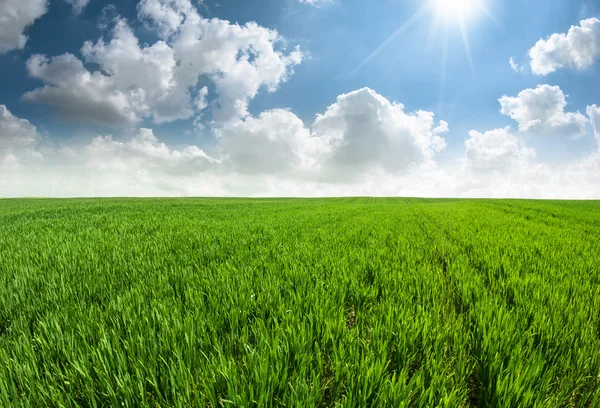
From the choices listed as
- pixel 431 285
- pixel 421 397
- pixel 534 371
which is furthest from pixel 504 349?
pixel 431 285

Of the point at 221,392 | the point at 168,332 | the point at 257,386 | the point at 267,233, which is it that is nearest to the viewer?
the point at 257,386

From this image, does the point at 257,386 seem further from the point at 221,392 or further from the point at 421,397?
the point at 421,397

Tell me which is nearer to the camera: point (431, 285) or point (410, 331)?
point (410, 331)

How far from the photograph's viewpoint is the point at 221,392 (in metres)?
1.56

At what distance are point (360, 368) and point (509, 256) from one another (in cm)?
503

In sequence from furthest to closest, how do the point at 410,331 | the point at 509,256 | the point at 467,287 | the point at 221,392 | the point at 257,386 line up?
the point at 509,256
the point at 467,287
the point at 410,331
the point at 221,392
the point at 257,386

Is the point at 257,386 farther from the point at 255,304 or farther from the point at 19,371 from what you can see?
the point at 19,371

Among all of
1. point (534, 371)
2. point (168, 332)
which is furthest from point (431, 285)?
point (168, 332)

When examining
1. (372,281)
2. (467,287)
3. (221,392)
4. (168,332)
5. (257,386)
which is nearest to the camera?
(257,386)

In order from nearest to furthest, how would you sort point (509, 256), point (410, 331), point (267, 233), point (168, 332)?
point (168, 332)
point (410, 331)
point (509, 256)
point (267, 233)

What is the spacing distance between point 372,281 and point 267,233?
4.52 meters

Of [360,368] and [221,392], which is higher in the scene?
[360,368]

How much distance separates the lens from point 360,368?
1559mm

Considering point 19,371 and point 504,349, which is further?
point 504,349
